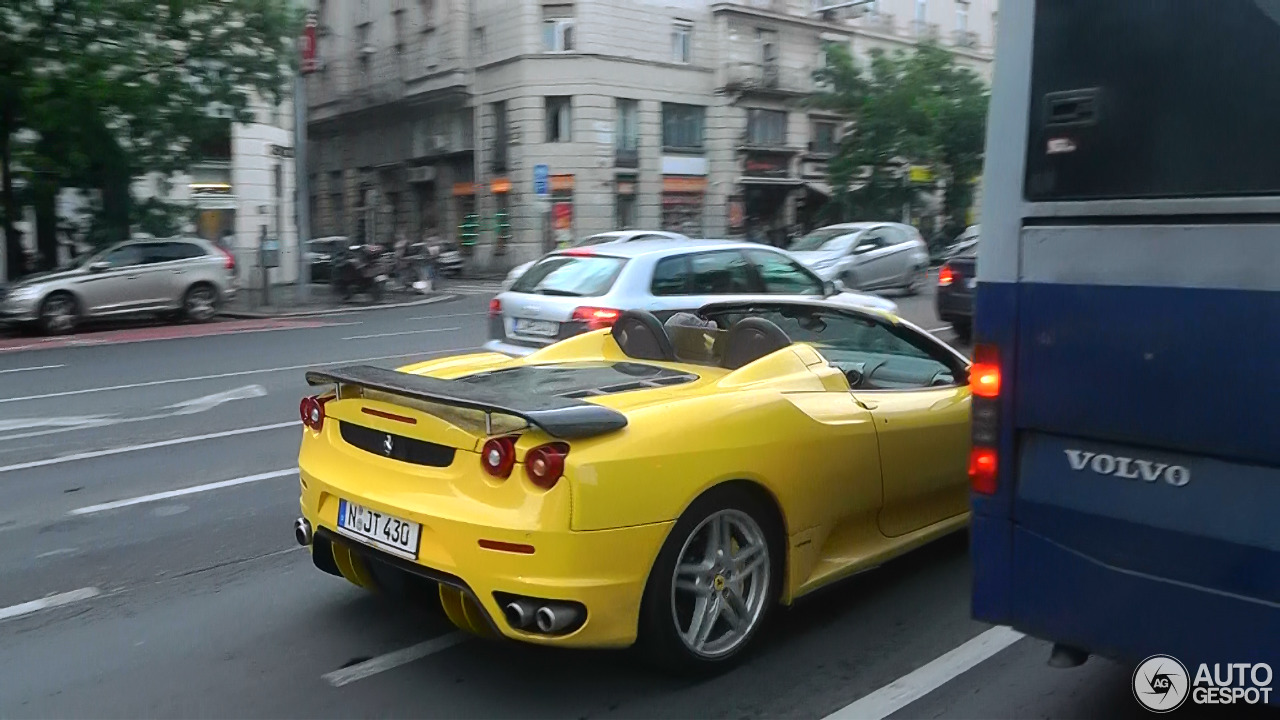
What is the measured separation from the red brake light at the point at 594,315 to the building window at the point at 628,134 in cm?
3034

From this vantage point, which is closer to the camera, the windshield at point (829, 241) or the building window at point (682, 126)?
the windshield at point (829, 241)

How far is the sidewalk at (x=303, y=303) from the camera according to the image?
23031mm

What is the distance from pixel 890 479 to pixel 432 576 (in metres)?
2.09

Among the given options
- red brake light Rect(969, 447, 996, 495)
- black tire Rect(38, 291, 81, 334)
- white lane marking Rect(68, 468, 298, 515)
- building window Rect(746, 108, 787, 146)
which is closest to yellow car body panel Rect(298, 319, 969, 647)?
red brake light Rect(969, 447, 996, 495)

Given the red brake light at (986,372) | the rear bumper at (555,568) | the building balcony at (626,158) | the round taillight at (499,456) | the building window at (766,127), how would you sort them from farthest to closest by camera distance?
the building window at (766,127) < the building balcony at (626,158) < the round taillight at (499,456) < the rear bumper at (555,568) < the red brake light at (986,372)

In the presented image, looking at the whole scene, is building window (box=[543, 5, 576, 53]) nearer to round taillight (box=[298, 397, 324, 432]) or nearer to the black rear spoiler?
round taillight (box=[298, 397, 324, 432])

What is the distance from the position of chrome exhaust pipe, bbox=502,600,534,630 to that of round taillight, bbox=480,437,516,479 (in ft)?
1.41

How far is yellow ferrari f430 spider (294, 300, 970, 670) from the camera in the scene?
3.81m

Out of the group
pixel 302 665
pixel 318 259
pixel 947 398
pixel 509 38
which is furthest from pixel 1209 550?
pixel 509 38

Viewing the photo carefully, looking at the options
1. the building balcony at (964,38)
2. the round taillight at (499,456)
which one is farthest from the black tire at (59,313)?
the building balcony at (964,38)

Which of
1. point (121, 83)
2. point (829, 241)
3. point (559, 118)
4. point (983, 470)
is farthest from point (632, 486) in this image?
point (559, 118)

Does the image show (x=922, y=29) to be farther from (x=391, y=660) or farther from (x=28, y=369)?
(x=391, y=660)

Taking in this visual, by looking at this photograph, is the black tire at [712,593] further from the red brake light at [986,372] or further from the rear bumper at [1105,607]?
the red brake light at [986,372]

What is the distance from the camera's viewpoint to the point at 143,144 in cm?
2214
